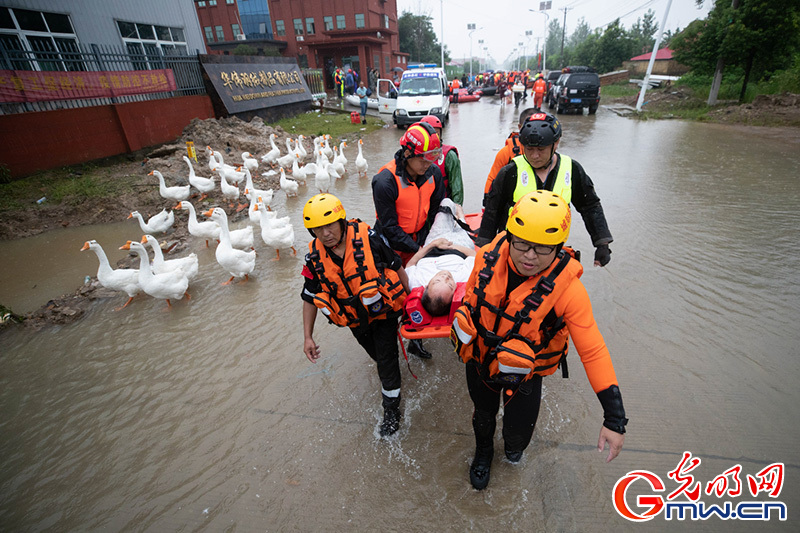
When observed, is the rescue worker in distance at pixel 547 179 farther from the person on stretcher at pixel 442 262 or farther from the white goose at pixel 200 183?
the white goose at pixel 200 183

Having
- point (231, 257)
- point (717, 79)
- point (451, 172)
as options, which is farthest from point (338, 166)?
A: point (717, 79)

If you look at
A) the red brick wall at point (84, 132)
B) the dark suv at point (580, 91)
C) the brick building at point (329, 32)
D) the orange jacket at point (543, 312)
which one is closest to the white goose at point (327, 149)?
the red brick wall at point (84, 132)

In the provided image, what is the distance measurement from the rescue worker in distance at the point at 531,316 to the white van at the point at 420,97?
44.7ft

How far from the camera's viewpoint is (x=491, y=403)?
2268mm

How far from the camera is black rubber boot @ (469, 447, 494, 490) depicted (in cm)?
247

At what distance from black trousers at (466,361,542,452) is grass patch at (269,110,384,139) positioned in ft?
46.6

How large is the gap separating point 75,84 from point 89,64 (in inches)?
43.4

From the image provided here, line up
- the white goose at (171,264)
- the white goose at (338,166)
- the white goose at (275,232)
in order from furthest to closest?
1. the white goose at (338,166)
2. the white goose at (275,232)
3. the white goose at (171,264)

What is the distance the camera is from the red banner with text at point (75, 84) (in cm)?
844

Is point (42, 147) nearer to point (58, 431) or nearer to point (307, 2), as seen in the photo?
point (58, 431)

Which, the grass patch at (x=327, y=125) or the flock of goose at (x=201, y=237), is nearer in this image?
the flock of goose at (x=201, y=237)

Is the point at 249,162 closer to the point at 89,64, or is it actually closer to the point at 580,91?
the point at 89,64

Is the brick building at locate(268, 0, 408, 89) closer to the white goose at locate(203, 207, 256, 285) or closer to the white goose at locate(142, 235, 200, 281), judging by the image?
the white goose at locate(203, 207, 256, 285)

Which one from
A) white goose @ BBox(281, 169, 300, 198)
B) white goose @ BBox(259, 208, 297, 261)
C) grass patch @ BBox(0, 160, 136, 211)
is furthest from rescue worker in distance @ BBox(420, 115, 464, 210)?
grass patch @ BBox(0, 160, 136, 211)
